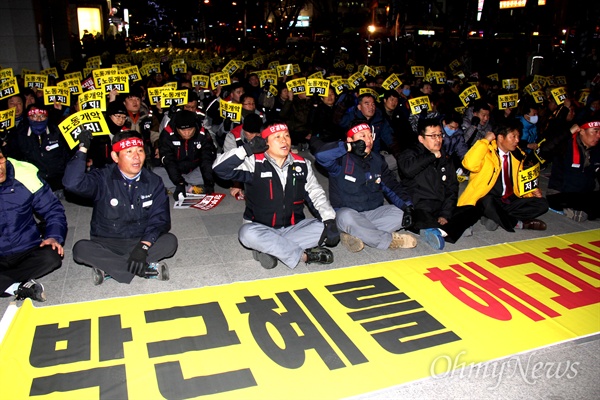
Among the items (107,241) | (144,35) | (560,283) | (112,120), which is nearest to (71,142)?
(107,241)

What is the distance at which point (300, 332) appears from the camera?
398 cm

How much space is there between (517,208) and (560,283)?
1.72 metres

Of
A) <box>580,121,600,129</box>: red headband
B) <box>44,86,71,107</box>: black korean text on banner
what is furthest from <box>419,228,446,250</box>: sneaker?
<box>44,86,71,107</box>: black korean text on banner

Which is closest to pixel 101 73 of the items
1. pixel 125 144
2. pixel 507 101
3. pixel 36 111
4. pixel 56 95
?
pixel 56 95

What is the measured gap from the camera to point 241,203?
23.9ft

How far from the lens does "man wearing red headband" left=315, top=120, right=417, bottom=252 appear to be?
5.41 metres

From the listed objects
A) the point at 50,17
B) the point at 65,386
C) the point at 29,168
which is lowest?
the point at 65,386

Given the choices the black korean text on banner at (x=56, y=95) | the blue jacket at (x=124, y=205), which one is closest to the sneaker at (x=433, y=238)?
the blue jacket at (x=124, y=205)

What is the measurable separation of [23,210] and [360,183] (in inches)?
134

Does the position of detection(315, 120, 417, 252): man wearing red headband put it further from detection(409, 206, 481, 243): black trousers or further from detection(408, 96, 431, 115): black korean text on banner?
detection(408, 96, 431, 115): black korean text on banner

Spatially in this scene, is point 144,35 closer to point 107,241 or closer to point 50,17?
point 50,17

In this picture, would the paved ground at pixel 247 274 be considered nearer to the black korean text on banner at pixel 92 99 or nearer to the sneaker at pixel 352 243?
the sneaker at pixel 352 243

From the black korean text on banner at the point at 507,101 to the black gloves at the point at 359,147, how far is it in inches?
199

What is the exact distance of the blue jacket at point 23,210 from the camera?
438cm
